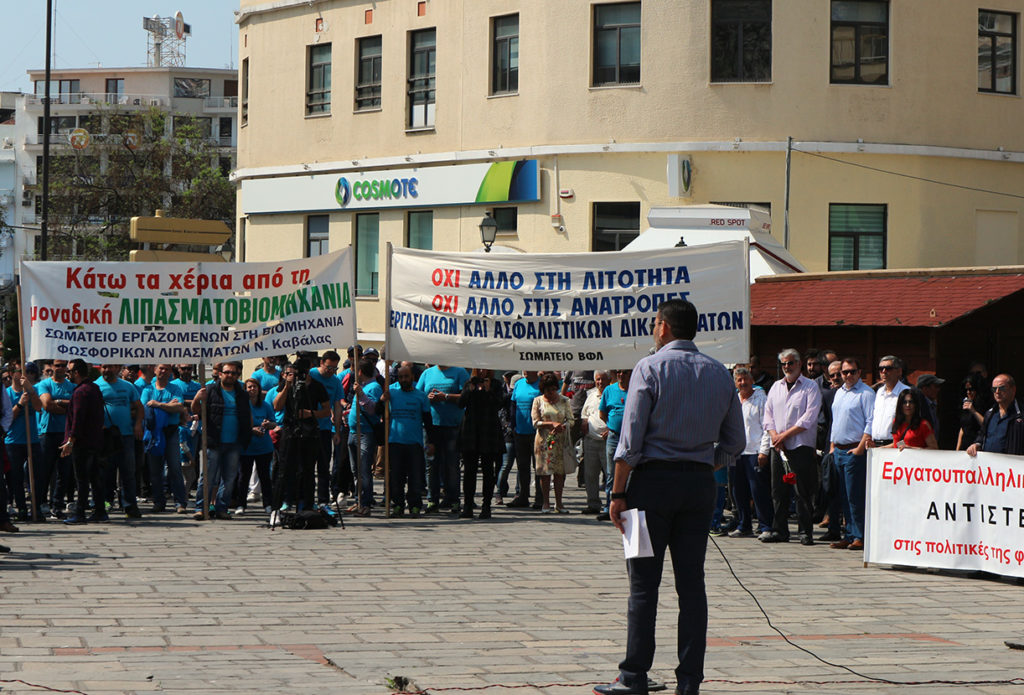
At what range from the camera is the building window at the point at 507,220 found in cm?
3136

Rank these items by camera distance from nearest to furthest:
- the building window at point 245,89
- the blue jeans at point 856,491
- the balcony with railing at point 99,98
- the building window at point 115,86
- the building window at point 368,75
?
the blue jeans at point 856,491 → the building window at point 368,75 → the building window at point 245,89 → the balcony with railing at point 99,98 → the building window at point 115,86

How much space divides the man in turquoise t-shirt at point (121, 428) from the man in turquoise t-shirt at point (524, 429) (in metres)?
4.64

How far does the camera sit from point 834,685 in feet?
26.0

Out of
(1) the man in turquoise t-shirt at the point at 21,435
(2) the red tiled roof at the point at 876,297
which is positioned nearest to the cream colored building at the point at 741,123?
(2) the red tiled roof at the point at 876,297

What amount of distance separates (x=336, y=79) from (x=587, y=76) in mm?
7835

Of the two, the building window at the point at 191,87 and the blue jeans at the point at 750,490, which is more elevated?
the building window at the point at 191,87

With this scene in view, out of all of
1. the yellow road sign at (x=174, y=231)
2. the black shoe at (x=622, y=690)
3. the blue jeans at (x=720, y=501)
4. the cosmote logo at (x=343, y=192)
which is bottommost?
the black shoe at (x=622, y=690)

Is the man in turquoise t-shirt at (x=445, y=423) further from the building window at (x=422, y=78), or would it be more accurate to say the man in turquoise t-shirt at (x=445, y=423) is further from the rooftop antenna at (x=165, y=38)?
the rooftop antenna at (x=165, y=38)

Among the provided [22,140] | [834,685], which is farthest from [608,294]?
[22,140]

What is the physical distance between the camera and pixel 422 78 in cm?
3331

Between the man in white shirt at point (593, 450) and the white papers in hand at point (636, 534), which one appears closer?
the white papers in hand at point (636, 534)

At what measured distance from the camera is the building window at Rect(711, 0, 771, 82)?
2898 centimetres

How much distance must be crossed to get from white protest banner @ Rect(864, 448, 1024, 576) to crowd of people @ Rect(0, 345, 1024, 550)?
76 cm

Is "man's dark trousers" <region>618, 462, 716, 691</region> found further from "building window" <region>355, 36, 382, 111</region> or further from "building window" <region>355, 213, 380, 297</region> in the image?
"building window" <region>355, 36, 382, 111</region>
